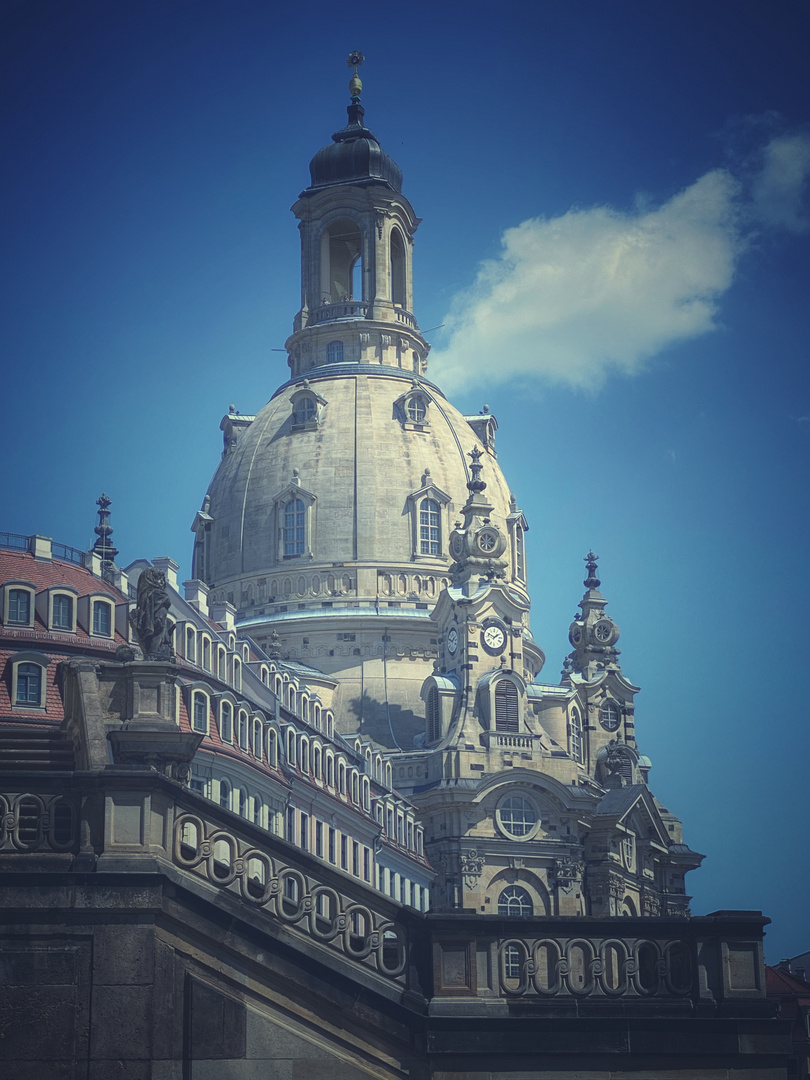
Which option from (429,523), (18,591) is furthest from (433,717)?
(18,591)

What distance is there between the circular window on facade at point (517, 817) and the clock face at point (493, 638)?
31.5 feet

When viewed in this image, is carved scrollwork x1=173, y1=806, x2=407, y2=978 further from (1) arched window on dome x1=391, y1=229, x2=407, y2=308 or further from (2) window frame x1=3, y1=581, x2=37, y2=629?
(1) arched window on dome x1=391, y1=229, x2=407, y2=308

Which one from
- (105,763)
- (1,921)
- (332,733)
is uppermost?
(332,733)

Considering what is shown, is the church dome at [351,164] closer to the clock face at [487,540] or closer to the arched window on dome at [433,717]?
the clock face at [487,540]

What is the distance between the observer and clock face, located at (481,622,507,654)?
4161 inches

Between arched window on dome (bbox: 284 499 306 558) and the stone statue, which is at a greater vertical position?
arched window on dome (bbox: 284 499 306 558)

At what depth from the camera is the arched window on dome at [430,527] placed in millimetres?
116312

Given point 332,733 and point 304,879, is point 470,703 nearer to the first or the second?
point 332,733

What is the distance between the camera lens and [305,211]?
128 m

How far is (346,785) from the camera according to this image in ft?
277

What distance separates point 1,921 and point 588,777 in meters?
92.0

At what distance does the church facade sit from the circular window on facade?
0.12 meters

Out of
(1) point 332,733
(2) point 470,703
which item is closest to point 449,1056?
(1) point 332,733

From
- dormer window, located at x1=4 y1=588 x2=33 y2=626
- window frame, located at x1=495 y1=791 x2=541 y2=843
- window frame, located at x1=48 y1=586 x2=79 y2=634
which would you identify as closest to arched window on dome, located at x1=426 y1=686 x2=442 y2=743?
window frame, located at x1=495 y1=791 x2=541 y2=843
